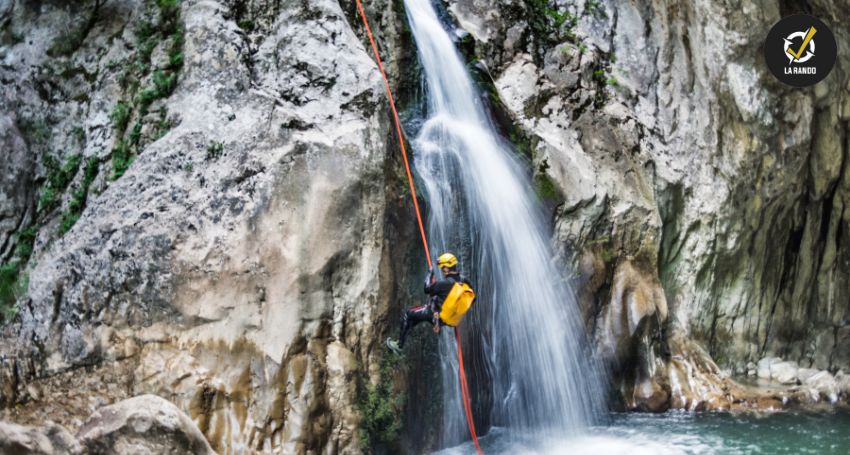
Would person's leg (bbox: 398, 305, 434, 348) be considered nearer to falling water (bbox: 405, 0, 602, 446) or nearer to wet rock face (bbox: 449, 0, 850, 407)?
falling water (bbox: 405, 0, 602, 446)

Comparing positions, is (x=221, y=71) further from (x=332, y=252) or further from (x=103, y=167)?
(x=332, y=252)

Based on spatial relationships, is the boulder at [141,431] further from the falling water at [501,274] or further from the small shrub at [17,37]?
the small shrub at [17,37]

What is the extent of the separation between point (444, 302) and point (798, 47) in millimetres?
7971

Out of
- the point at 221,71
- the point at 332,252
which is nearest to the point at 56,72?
the point at 221,71

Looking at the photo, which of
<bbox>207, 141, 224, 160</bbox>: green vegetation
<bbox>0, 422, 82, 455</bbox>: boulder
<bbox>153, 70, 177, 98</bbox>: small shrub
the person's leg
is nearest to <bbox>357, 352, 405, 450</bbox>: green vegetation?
the person's leg

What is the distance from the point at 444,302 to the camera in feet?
26.0

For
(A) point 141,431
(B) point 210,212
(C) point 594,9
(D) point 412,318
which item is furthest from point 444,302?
(C) point 594,9

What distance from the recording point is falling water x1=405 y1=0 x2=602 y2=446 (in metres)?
9.55

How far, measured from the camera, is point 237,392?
7.41 meters

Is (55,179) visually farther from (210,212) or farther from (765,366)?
(765,366)

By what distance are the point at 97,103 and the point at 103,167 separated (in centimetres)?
88

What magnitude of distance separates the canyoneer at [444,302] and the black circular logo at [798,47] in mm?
7341

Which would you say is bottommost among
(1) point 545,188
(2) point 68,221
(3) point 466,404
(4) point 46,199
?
(3) point 466,404

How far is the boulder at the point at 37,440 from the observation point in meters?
6.03
